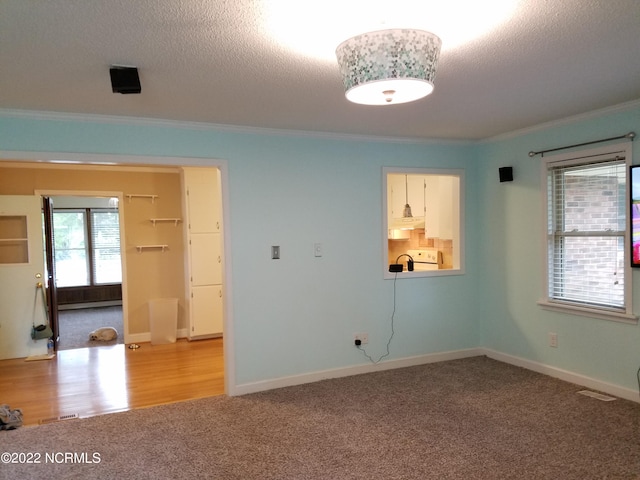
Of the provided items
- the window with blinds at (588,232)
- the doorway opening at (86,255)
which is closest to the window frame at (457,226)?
the window with blinds at (588,232)

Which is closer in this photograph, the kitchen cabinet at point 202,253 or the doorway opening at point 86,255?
the kitchen cabinet at point 202,253

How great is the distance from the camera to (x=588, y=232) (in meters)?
3.89

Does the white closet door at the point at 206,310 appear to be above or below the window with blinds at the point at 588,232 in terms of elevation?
below

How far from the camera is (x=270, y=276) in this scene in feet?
13.4

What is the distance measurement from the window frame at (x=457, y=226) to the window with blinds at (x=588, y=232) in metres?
0.92

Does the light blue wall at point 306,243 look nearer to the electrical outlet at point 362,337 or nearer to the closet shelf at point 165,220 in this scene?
the electrical outlet at point 362,337

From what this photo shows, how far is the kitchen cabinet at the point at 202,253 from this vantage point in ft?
20.5

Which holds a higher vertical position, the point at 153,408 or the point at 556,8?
the point at 556,8

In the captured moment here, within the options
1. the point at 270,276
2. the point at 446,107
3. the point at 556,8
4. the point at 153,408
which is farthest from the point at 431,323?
the point at 556,8

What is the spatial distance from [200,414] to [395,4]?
10.1 feet

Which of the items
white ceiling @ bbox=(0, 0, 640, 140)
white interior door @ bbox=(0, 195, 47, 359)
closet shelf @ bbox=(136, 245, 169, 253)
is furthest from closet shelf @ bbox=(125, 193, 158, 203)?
white ceiling @ bbox=(0, 0, 640, 140)

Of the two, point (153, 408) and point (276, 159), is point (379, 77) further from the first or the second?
point (153, 408)

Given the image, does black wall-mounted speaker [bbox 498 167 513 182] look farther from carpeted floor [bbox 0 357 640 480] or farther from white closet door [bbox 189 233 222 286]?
white closet door [bbox 189 233 222 286]

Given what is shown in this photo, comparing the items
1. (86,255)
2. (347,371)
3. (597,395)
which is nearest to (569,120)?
(597,395)
